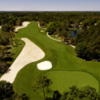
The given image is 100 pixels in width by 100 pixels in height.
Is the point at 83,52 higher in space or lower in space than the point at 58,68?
higher

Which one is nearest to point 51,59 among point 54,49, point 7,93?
point 54,49

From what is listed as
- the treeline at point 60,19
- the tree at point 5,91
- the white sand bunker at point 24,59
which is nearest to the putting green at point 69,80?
the white sand bunker at point 24,59

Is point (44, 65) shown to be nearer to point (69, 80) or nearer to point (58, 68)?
point (58, 68)

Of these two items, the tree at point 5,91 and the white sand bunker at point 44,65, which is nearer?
the tree at point 5,91

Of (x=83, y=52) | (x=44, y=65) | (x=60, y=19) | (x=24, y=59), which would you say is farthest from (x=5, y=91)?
(x=60, y=19)

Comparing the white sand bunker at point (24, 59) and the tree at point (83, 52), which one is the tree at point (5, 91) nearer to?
the white sand bunker at point (24, 59)

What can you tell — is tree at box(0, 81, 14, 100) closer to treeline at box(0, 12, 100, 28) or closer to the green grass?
the green grass
